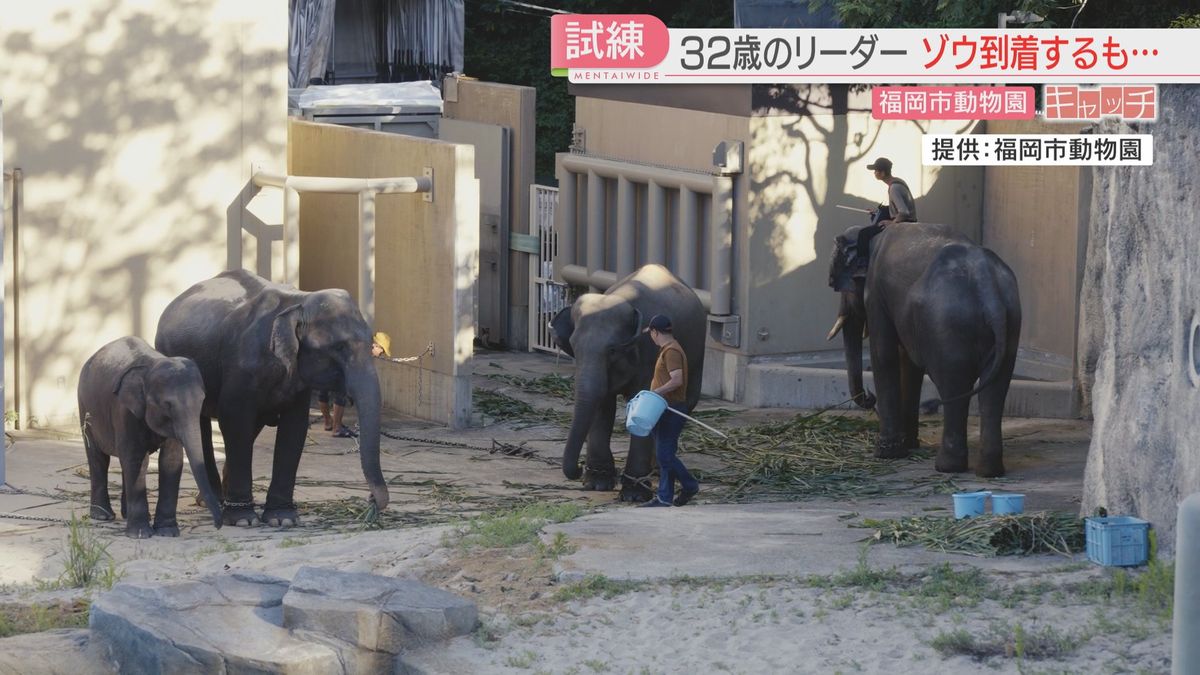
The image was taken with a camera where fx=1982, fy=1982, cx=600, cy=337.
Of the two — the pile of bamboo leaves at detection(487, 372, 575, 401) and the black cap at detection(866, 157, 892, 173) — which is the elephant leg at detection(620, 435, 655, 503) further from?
the pile of bamboo leaves at detection(487, 372, 575, 401)

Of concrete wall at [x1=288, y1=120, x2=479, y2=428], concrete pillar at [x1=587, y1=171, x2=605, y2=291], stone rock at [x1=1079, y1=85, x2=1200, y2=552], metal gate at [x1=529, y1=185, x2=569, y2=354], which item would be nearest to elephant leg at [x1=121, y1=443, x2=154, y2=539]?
concrete wall at [x1=288, y1=120, x2=479, y2=428]

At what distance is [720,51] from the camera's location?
33.3ft

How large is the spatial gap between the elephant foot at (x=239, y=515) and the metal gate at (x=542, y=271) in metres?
7.93

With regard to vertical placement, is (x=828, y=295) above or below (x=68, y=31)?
below

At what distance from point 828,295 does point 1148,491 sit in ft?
25.6

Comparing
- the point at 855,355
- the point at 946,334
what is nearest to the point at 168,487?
the point at 946,334

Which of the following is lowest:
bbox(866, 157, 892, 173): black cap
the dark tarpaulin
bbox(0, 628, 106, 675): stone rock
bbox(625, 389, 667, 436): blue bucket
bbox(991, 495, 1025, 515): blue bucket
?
bbox(0, 628, 106, 675): stone rock

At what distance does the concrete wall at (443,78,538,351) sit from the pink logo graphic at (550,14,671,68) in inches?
394

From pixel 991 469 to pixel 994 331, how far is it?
0.93 meters


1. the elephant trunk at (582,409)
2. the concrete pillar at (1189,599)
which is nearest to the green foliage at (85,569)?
the elephant trunk at (582,409)

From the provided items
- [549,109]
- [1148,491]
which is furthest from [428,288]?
[549,109]

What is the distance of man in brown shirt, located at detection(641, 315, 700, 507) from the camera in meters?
12.0

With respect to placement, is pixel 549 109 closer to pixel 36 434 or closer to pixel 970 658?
pixel 36 434

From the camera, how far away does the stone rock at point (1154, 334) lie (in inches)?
374
